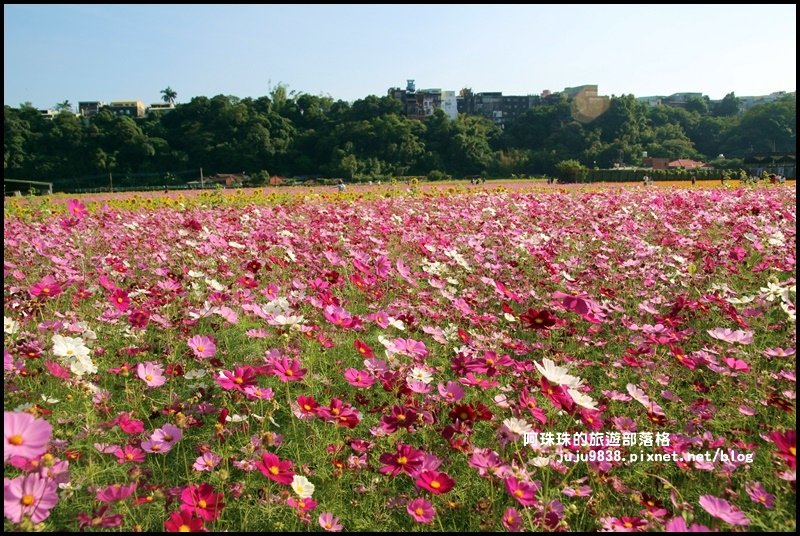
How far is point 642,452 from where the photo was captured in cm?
152

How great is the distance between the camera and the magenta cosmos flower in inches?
36.2

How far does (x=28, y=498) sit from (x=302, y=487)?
523 millimetres

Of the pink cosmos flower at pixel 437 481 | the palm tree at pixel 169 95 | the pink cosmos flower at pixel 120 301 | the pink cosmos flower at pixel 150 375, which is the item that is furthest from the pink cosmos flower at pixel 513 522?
the palm tree at pixel 169 95

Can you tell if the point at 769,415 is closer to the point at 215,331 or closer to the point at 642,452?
the point at 642,452

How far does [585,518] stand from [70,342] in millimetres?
1510

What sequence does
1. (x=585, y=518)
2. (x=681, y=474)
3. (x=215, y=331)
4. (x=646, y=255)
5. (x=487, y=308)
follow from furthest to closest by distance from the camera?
(x=646, y=255) → (x=487, y=308) → (x=215, y=331) → (x=681, y=474) → (x=585, y=518)

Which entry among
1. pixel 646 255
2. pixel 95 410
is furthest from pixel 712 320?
pixel 95 410

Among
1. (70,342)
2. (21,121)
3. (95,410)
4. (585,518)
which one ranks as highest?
(21,121)

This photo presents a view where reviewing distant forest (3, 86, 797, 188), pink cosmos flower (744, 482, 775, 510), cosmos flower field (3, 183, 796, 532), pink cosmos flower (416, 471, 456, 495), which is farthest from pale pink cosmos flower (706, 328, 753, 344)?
distant forest (3, 86, 797, 188)

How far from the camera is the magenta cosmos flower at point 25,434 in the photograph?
36.2 inches

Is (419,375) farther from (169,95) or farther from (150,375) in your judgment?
(169,95)

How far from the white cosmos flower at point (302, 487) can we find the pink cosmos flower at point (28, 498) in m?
0.47

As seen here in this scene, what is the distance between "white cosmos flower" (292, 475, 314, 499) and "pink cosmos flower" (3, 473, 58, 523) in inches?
18.4

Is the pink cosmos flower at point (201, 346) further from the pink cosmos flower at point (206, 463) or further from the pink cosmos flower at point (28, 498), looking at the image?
the pink cosmos flower at point (28, 498)
